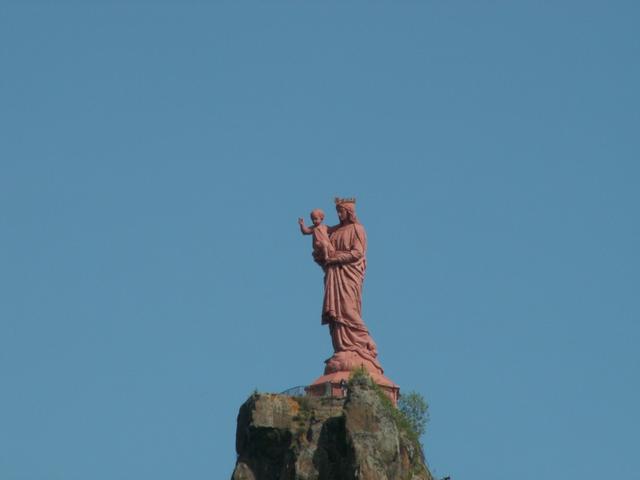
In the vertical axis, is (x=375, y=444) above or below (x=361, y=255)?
below

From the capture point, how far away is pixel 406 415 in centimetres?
10825

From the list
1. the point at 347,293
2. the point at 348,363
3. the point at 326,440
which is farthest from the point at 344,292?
the point at 326,440

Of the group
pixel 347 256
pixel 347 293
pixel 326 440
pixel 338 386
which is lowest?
pixel 326 440

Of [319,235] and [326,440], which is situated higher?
[319,235]

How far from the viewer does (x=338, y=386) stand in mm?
105000

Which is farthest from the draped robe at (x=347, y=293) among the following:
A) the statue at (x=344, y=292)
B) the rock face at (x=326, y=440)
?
the rock face at (x=326, y=440)

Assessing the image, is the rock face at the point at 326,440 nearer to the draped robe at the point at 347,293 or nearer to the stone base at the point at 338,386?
the stone base at the point at 338,386

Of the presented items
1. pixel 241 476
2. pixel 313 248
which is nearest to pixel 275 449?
pixel 241 476

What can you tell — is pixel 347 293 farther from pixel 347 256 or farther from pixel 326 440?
pixel 326 440

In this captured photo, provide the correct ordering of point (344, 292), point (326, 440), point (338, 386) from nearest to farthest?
point (326, 440) → point (338, 386) → point (344, 292)

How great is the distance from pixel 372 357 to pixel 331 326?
2089 millimetres

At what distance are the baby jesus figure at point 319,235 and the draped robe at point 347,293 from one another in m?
0.26

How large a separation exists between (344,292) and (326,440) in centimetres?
807

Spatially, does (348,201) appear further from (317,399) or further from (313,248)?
(317,399)
